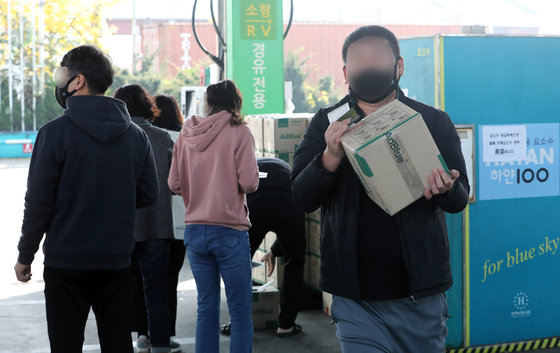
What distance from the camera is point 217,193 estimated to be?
4719mm

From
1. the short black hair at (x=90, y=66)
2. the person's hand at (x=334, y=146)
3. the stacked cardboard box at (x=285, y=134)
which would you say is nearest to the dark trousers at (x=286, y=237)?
the stacked cardboard box at (x=285, y=134)

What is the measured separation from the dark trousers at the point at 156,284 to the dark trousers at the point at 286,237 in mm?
675

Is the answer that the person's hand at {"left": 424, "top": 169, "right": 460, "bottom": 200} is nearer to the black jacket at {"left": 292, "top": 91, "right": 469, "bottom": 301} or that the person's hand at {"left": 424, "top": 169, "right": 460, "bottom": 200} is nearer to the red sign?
the black jacket at {"left": 292, "top": 91, "right": 469, "bottom": 301}

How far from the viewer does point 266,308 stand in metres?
6.36

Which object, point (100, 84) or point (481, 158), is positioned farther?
point (481, 158)

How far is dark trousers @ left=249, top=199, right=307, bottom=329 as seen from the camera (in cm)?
570

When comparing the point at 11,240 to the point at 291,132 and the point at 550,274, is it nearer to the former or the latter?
the point at 291,132

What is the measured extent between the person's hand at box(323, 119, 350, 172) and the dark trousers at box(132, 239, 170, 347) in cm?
279

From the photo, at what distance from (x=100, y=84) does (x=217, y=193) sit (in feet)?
4.07

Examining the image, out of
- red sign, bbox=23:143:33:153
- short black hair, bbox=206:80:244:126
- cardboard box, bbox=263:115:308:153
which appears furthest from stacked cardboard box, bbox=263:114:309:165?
red sign, bbox=23:143:33:153

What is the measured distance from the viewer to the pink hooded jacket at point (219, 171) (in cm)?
472

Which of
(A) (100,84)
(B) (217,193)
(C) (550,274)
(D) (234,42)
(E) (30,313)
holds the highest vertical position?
(D) (234,42)

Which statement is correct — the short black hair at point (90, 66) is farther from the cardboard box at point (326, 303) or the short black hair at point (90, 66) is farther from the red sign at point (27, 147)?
the red sign at point (27, 147)

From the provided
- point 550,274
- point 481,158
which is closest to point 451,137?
point 481,158
